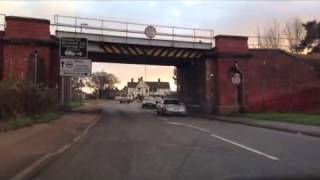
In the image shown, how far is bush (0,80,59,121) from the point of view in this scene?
29578 millimetres

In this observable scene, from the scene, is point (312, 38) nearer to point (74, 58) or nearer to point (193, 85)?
point (193, 85)

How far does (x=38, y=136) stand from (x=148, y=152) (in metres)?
6.21

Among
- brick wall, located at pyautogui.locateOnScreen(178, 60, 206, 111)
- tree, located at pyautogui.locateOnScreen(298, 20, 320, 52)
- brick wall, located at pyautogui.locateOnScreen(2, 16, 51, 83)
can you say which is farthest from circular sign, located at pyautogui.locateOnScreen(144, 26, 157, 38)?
tree, located at pyautogui.locateOnScreen(298, 20, 320, 52)

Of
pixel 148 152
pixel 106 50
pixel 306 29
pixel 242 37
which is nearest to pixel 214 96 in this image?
pixel 242 37

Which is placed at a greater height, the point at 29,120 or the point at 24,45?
the point at 24,45

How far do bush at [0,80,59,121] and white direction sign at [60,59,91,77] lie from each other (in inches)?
228

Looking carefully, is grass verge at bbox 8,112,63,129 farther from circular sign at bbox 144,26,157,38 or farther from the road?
circular sign at bbox 144,26,157,38

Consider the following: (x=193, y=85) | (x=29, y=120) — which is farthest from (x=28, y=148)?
Answer: (x=193, y=85)

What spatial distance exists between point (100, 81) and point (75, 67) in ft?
413

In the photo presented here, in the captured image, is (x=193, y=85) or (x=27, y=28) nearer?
(x=27, y=28)

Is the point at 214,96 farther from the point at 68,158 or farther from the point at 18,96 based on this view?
the point at 68,158

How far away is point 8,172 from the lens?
12664 mm

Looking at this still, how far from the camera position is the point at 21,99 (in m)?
31.9

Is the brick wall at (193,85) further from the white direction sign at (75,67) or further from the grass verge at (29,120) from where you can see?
the grass verge at (29,120)
